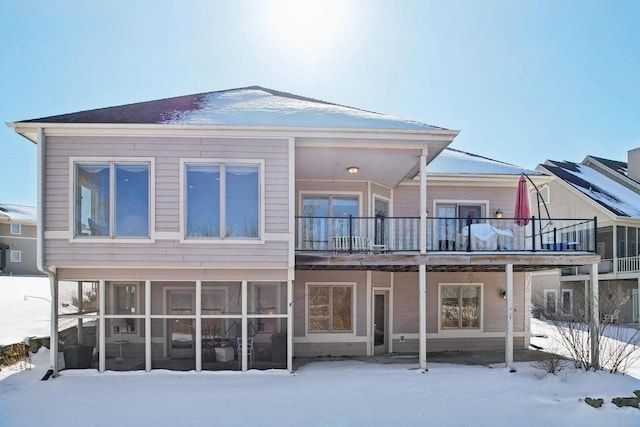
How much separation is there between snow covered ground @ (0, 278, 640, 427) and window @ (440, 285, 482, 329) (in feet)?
10.0

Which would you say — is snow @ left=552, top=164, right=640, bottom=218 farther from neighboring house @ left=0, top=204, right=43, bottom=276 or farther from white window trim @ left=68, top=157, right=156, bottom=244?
neighboring house @ left=0, top=204, right=43, bottom=276

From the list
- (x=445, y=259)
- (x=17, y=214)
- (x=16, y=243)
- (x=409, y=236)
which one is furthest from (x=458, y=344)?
(x=17, y=214)

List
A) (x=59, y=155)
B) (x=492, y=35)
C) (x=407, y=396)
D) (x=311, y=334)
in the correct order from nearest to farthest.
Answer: (x=407, y=396)
(x=59, y=155)
(x=311, y=334)
(x=492, y=35)

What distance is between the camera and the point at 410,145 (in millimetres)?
10117

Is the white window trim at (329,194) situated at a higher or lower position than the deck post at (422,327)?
higher

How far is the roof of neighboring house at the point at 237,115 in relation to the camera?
9.81 metres

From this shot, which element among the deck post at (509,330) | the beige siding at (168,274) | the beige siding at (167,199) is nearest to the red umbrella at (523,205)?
the deck post at (509,330)

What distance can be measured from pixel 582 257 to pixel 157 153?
1018 centimetres

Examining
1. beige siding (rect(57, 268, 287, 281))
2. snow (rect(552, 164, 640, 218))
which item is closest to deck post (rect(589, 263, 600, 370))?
beige siding (rect(57, 268, 287, 281))

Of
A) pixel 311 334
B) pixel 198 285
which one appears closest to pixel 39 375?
pixel 198 285

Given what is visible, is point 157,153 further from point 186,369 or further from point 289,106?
point 186,369

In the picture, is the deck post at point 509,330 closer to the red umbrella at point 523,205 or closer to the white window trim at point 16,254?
the red umbrella at point 523,205

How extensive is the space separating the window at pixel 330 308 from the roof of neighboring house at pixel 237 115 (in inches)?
188

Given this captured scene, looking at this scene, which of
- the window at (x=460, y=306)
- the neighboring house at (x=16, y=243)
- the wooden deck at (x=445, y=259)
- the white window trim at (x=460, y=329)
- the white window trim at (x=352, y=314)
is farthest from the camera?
the neighboring house at (x=16, y=243)
